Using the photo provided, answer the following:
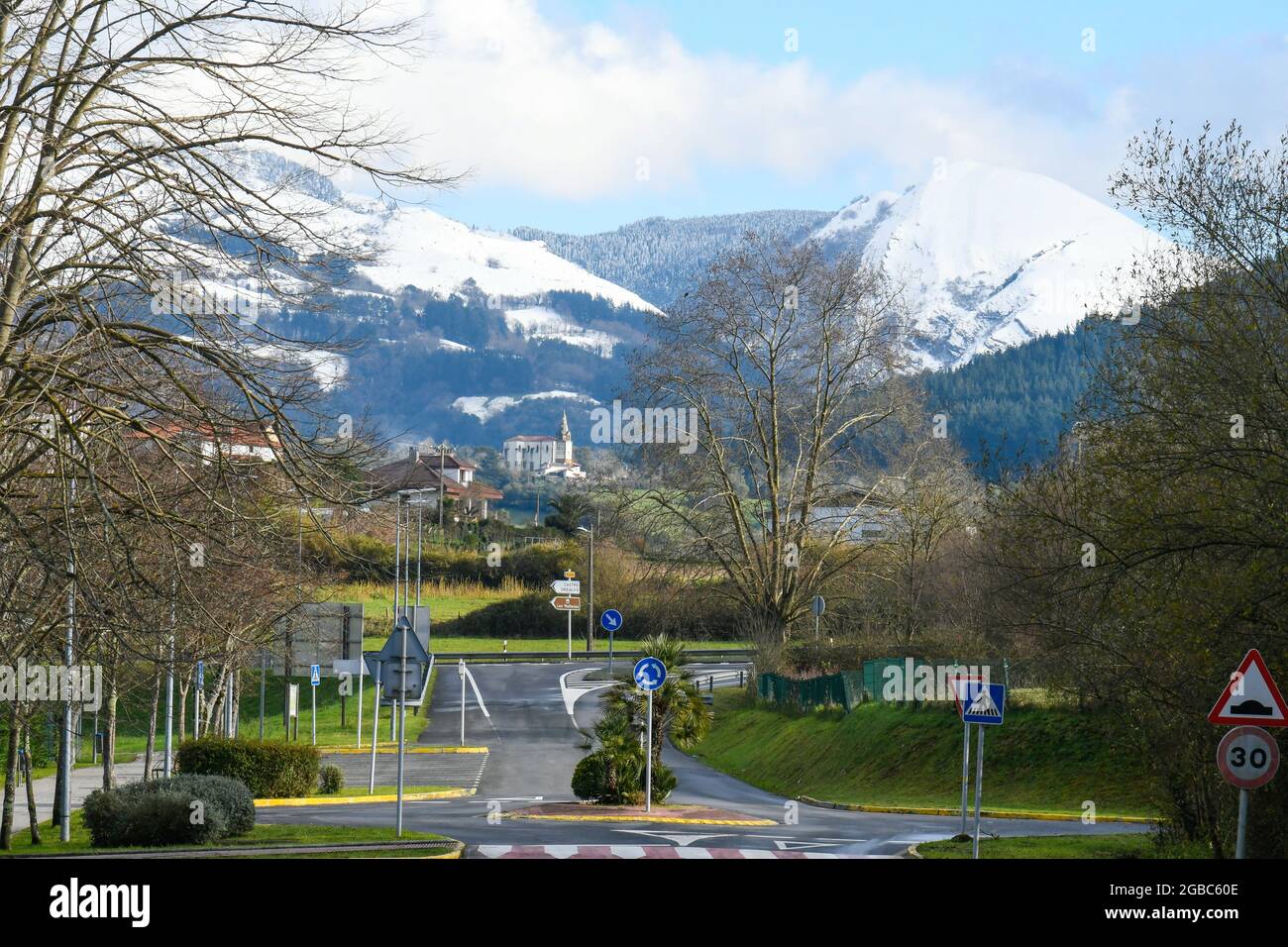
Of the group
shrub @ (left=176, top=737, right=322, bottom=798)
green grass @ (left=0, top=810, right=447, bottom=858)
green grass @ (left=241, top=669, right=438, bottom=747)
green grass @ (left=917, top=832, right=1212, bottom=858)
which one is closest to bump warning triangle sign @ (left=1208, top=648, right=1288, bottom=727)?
green grass @ (left=917, top=832, right=1212, bottom=858)

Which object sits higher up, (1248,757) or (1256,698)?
(1256,698)

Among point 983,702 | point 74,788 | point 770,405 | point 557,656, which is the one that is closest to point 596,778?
point 983,702

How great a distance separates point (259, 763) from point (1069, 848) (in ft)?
59.7

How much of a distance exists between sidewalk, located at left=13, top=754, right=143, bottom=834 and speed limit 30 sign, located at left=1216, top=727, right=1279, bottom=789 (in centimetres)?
2388

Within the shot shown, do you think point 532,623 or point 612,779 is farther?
point 532,623

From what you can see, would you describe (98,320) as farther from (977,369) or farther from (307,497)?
(977,369)

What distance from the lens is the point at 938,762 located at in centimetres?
3500

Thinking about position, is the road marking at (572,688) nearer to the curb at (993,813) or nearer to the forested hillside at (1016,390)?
the curb at (993,813)

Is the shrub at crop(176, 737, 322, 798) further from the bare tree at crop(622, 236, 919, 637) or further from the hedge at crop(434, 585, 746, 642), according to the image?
the hedge at crop(434, 585, 746, 642)

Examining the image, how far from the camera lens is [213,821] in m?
21.4

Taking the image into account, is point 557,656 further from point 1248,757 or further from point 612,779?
point 1248,757

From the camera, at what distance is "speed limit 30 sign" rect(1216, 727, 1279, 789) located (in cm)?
1358

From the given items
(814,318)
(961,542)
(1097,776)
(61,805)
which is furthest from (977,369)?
(61,805)

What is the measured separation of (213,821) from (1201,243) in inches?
620
